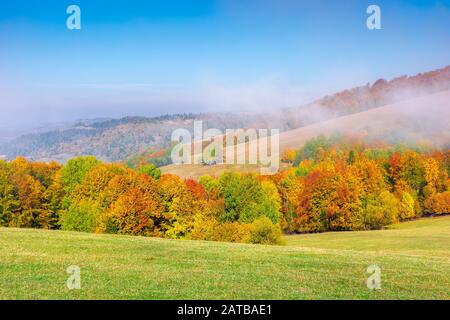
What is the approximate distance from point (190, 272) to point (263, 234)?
33444 millimetres

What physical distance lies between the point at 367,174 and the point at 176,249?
294 ft

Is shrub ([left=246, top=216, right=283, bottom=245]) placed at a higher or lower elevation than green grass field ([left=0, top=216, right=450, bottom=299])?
lower

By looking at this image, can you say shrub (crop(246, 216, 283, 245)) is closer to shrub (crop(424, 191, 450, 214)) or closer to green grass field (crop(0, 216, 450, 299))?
green grass field (crop(0, 216, 450, 299))

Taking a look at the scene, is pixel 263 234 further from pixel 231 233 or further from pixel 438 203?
pixel 438 203

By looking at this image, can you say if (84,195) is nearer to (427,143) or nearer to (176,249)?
(176,249)

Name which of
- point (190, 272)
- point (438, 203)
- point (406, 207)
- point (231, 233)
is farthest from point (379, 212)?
point (190, 272)

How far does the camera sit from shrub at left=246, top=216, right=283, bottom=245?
58125mm

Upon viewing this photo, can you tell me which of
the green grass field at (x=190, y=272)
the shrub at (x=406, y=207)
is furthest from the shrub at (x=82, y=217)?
the shrub at (x=406, y=207)

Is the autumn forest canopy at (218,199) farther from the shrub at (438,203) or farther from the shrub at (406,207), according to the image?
the shrub at (406,207)

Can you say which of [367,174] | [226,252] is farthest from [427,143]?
[226,252]

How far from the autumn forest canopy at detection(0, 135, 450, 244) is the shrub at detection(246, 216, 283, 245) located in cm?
12

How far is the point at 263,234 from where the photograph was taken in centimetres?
5838

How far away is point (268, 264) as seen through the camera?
29.4m

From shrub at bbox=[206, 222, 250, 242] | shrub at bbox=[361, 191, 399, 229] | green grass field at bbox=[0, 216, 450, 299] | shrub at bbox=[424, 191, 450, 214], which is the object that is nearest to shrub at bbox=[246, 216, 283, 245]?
shrub at bbox=[206, 222, 250, 242]
